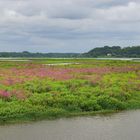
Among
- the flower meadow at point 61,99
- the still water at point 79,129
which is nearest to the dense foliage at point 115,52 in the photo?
the flower meadow at point 61,99

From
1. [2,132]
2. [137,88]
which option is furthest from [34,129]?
[137,88]

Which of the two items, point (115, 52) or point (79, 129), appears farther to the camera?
point (115, 52)

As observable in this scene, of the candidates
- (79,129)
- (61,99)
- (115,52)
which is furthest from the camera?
(115,52)

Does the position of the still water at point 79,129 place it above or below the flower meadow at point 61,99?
below

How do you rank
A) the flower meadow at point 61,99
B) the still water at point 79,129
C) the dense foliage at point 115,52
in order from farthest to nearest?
the dense foliage at point 115,52 < the flower meadow at point 61,99 < the still water at point 79,129

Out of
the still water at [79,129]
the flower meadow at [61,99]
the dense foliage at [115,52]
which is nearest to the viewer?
the still water at [79,129]

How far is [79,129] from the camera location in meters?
19.9

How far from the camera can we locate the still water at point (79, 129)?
1817cm

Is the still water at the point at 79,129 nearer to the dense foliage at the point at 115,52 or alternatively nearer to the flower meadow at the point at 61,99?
the flower meadow at the point at 61,99

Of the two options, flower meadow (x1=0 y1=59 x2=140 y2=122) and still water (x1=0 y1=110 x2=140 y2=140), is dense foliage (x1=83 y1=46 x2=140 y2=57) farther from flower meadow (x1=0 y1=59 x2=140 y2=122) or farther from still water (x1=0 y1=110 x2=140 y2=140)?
still water (x1=0 y1=110 x2=140 y2=140)

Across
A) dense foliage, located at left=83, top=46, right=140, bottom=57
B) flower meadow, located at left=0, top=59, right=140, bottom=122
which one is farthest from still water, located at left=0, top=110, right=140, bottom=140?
dense foliage, located at left=83, top=46, right=140, bottom=57

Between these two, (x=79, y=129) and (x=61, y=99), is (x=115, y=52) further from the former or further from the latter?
(x=79, y=129)

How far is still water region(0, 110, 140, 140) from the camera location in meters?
18.2

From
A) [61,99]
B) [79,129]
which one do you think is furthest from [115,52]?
[79,129]
